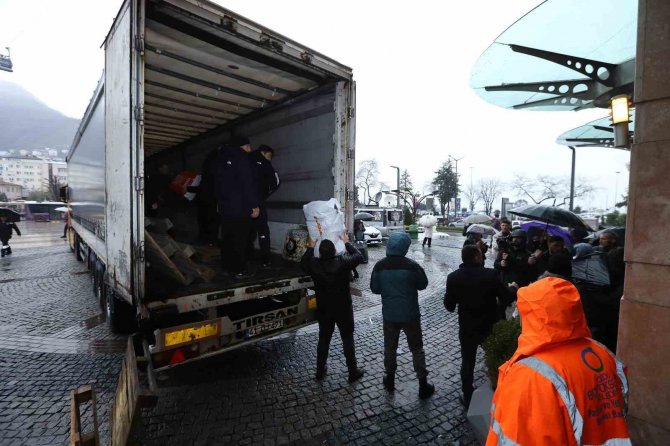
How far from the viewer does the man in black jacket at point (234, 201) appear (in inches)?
168

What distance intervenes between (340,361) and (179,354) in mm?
1998

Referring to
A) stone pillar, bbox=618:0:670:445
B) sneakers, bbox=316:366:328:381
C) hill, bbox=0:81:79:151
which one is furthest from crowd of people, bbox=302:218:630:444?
hill, bbox=0:81:79:151

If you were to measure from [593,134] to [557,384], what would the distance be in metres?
9.72

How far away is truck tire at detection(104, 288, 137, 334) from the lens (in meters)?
4.60

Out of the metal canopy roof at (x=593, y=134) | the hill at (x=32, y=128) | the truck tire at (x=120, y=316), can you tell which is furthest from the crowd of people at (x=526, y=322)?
the hill at (x=32, y=128)

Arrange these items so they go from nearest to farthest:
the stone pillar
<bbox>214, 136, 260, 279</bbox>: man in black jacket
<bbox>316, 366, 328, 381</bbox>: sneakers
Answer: the stone pillar, <bbox>316, 366, 328, 381</bbox>: sneakers, <bbox>214, 136, 260, 279</bbox>: man in black jacket

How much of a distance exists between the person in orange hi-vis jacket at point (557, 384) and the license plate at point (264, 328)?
2.78 m

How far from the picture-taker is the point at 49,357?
4.50 metres

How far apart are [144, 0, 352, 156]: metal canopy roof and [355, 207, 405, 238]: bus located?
15109mm

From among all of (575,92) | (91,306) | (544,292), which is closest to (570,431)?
(544,292)

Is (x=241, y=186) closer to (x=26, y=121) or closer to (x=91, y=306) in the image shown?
(x=91, y=306)

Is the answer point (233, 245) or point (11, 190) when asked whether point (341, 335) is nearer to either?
point (233, 245)

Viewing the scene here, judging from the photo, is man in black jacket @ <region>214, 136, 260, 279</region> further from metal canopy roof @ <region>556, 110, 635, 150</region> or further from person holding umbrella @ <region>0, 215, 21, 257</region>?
person holding umbrella @ <region>0, 215, 21, 257</region>

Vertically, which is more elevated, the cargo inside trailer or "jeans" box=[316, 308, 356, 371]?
the cargo inside trailer
